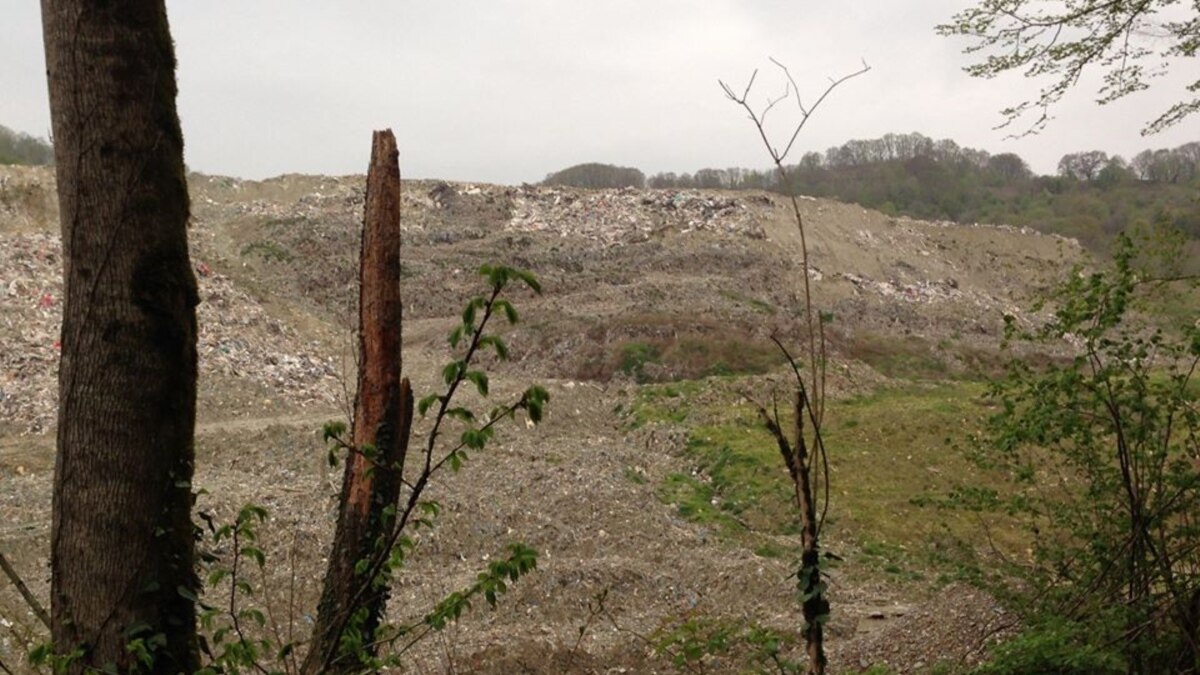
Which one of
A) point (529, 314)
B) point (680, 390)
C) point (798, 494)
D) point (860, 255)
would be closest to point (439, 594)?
point (798, 494)

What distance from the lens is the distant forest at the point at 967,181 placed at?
44.9 metres

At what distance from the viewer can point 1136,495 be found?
4.21 m

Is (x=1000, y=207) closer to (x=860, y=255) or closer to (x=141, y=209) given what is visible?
(x=860, y=255)

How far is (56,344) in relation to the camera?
1678 cm

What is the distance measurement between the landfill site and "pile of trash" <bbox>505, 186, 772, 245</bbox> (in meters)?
0.12

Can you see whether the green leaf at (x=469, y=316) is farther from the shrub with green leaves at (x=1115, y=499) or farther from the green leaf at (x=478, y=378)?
the shrub with green leaves at (x=1115, y=499)

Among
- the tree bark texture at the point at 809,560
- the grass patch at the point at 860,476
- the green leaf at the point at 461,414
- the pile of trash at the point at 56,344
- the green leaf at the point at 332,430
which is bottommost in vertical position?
the grass patch at the point at 860,476

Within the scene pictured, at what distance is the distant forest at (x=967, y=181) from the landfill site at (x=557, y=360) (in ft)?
31.0

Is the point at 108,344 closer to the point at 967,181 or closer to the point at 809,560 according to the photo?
the point at 809,560

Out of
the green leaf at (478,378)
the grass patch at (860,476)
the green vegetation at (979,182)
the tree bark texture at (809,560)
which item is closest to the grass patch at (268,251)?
the grass patch at (860,476)

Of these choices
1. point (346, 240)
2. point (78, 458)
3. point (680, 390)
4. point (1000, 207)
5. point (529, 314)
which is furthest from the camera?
point (1000, 207)

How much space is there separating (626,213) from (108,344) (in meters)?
32.7

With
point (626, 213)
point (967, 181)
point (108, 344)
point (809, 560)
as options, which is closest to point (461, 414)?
point (108, 344)

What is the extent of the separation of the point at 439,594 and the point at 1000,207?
171ft
